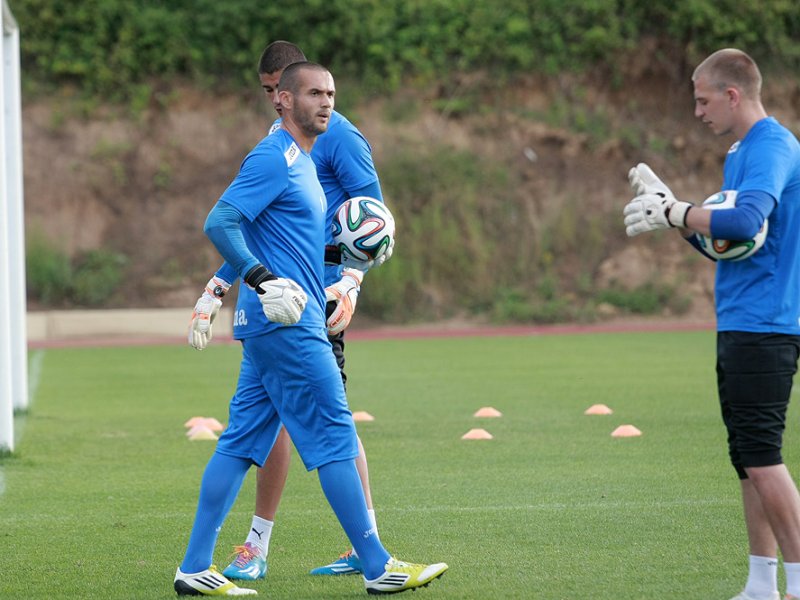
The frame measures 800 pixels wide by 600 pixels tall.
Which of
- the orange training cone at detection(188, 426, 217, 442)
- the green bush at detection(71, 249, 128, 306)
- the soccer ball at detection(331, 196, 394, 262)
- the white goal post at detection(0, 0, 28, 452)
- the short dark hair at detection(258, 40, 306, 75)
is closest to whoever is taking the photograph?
the soccer ball at detection(331, 196, 394, 262)

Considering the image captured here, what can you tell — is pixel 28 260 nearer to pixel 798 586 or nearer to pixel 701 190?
pixel 701 190

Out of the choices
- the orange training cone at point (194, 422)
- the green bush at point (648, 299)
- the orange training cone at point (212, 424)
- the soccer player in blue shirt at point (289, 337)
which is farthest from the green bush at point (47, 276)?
the soccer player in blue shirt at point (289, 337)

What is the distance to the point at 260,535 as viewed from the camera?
5.82 meters

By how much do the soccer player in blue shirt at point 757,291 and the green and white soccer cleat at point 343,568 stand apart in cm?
180

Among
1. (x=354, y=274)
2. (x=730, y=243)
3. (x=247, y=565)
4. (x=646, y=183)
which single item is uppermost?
(x=646, y=183)

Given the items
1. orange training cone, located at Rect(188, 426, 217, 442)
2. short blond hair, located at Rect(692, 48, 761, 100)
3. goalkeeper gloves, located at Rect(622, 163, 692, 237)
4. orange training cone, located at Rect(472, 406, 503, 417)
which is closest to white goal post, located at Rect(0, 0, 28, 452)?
orange training cone, located at Rect(188, 426, 217, 442)

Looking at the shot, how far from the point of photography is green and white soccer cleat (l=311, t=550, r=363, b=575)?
5723mm

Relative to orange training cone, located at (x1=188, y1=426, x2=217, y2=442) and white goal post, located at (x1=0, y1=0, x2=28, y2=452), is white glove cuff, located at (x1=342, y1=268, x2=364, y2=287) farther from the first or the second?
white goal post, located at (x1=0, y1=0, x2=28, y2=452)

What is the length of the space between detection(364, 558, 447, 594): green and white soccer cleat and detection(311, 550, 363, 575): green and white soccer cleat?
0.55m

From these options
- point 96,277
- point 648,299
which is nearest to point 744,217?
point 648,299

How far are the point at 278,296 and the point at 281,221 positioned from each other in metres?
0.41

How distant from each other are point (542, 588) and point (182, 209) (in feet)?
85.7

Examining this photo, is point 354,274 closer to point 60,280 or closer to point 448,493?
point 448,493

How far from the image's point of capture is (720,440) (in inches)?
369
